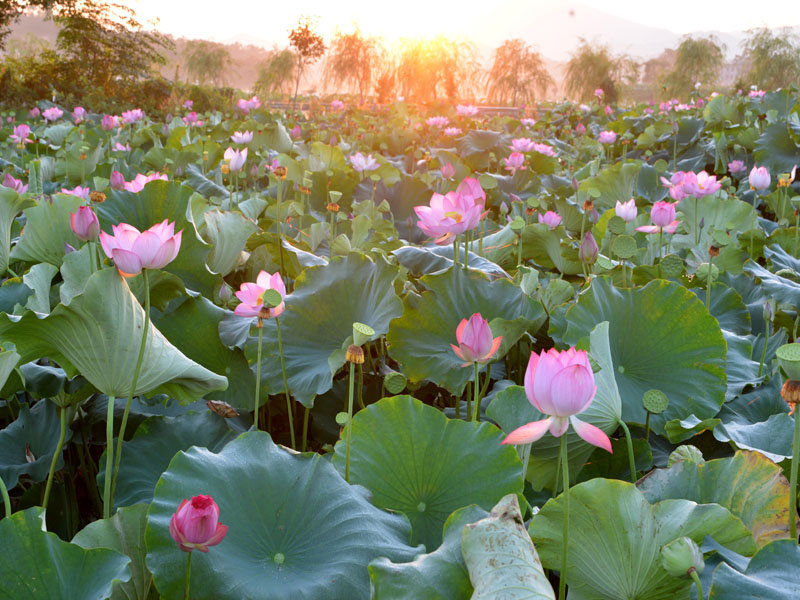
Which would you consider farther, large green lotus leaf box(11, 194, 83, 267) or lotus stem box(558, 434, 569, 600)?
large green lotus leaf box(11, 194, 83, 267)

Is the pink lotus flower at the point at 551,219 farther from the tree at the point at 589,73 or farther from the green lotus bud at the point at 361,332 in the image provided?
the tree at the point at 589,73

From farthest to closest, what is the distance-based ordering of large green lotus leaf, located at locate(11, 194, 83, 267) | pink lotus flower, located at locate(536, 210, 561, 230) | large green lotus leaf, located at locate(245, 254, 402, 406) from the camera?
pink lotus flower, located at locate(536, 210, 561, 230) < large green lotus leaf, located at locate(11, 194, 83, 267) < large green lotus leaf, located at locate(245, 254, 402, 406)

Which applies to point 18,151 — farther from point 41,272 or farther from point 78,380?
point 78,380

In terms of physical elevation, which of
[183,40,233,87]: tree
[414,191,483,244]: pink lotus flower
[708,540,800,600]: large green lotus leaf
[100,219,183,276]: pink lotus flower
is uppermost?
[183,40,233,87]: tree

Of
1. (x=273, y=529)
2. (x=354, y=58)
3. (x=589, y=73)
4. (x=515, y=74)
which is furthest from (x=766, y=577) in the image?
(x=515, y=74)

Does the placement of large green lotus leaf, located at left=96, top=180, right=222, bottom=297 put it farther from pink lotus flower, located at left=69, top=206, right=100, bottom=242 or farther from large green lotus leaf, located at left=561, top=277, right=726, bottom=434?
large green lotus leaf, located at left=561, top=277, right=726, bottom=434

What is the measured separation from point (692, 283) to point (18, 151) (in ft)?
12.5

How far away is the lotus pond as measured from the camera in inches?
23.7

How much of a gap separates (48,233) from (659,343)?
117 centimetres

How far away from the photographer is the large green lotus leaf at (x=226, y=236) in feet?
4.57

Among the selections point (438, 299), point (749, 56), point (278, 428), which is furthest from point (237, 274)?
point (749, 56)

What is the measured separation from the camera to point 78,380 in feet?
3.05

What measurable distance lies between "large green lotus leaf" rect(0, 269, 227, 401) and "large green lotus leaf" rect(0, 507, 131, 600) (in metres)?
0.25

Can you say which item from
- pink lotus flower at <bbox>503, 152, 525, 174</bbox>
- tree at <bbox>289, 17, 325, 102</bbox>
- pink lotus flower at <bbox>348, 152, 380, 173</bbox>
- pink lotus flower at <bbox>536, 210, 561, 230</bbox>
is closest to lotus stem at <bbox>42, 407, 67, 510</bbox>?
pink lotus flower at <bbox>536, 210, 561, 230</bbox>
